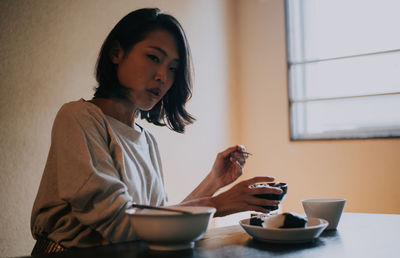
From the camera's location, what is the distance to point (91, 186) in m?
0.88

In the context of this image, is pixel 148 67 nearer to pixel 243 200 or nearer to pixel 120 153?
pixel 120 153

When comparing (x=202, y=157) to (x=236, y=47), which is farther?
(x=236, y=47)

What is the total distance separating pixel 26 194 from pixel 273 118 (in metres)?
2.51

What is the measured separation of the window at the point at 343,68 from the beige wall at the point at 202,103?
12 cm

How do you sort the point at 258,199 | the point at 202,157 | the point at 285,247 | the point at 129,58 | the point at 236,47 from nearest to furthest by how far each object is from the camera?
the point at 285,247
the point at 258,199
the point at 129,58
the point at 202,157
the point at 236,47

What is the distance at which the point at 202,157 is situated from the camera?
126 inches

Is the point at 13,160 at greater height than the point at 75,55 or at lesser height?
lesser

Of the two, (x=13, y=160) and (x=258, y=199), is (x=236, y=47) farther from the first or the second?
(x=258, y=199)

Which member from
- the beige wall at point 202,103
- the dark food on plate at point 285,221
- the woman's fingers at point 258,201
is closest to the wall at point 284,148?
the beige wall at point 202,103

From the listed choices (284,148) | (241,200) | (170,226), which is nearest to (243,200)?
(241,200)

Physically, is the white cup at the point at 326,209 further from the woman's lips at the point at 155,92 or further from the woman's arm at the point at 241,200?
the woman's lips at the point at 155,92

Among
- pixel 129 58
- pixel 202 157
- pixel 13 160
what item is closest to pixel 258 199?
pixel 129 58

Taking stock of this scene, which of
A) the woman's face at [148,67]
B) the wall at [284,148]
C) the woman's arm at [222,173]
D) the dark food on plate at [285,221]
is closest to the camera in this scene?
the dark food on plate at [285,221]

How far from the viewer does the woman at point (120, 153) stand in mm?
899
